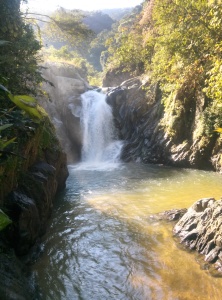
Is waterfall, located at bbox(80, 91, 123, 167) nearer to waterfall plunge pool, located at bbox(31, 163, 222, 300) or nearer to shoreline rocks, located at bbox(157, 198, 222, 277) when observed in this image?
waterfall plunge pool, located at bbox(31, 163, 222, 300)

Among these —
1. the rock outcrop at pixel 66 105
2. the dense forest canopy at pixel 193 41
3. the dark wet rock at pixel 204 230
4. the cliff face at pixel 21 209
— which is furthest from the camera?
the rock outcrop at pixel 66 105

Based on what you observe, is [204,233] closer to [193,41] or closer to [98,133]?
[193,41]

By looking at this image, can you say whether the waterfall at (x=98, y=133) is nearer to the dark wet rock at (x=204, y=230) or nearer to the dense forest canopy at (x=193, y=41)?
the dense forest canopy at (x=193, y=41)

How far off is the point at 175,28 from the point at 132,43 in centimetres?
1234

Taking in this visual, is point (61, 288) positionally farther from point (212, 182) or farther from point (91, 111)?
point (91, 111)

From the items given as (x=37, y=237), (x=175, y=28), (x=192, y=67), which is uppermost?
(x=175, y=28)

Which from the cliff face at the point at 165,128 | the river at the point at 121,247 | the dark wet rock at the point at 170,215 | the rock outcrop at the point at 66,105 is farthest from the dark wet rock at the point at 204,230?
the rock outcrop at the point at 66,105

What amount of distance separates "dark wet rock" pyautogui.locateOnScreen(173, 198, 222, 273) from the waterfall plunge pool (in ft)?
0.88

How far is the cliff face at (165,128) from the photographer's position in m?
14.4

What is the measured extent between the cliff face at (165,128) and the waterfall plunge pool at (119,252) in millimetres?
3581

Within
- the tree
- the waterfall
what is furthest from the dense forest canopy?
the waterfall

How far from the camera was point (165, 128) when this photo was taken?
57.4 feet

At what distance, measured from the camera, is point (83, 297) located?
4645mm

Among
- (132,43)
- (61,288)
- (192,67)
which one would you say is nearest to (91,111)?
(132,43)
